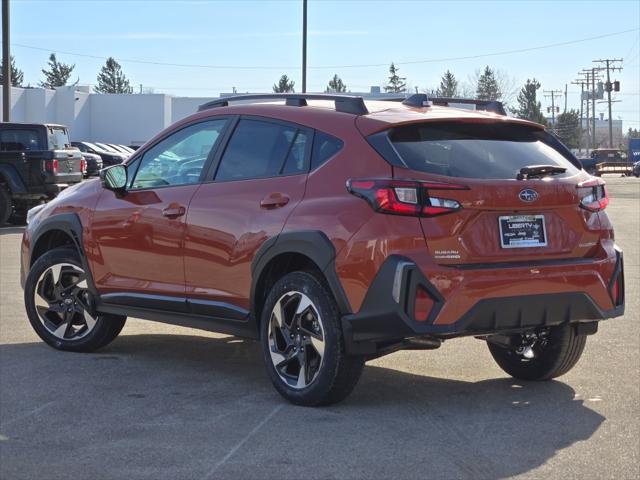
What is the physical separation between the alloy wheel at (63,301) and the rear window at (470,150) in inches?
117

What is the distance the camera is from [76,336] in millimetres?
7680

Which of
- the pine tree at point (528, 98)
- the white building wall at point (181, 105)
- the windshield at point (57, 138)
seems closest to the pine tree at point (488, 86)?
the pine tree at point (528, 98)

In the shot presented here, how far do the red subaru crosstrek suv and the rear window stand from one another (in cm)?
1

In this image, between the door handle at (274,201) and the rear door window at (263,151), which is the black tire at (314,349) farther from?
the rear door window at (263,151)

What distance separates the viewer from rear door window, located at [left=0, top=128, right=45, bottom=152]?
19938mm

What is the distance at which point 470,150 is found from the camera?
19.4ft

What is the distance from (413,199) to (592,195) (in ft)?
4.09

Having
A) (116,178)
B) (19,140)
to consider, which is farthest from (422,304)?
(19,140)

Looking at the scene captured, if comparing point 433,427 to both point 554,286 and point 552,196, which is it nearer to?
point 554,286

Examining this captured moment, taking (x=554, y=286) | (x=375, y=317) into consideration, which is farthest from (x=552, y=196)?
(x=375, y=317)

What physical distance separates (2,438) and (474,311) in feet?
8.25

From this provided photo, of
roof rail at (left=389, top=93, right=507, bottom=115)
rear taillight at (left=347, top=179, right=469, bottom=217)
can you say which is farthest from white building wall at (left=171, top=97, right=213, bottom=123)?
rear taillight at (left=347, top=179, right=469, bottom=217)

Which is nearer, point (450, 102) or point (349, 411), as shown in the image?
point (349, 411)

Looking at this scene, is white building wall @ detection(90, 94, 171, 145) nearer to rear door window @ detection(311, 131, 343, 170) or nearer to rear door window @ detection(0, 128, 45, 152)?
rear door window @ detection(0, 128, 45, 152)
